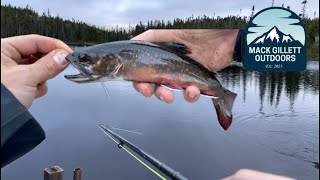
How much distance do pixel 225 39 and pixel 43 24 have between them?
2.37 metres

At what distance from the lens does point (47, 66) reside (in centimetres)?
141

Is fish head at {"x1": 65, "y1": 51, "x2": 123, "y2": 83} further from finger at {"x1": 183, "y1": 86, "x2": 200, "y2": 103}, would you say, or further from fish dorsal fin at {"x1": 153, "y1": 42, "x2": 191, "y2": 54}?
finger at {"x1": 183, "y1": 86, "x2": 200, "y2": 103}

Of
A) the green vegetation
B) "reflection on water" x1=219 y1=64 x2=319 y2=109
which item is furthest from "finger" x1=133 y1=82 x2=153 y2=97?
"reflection on water" x1=219 y1=64 x2=319 y2=109

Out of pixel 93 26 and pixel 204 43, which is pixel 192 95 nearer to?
pixel 204 43

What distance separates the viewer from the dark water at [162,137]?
13666 mm

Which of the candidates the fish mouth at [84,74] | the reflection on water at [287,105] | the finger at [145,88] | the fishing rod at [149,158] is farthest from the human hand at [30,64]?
the reflection on water at [287,105]

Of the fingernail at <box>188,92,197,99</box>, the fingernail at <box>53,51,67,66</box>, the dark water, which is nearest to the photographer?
the fingernail at <box>53,51,67,66</box>

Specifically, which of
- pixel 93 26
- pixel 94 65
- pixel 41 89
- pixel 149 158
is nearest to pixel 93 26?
pixel 93 26

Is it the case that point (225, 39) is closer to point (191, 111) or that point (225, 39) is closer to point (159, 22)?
point (159, 22)

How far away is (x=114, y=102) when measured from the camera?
19422 millimetres

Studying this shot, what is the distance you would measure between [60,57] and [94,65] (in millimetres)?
167

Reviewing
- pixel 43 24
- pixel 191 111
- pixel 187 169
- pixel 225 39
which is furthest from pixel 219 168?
pixel 225 39

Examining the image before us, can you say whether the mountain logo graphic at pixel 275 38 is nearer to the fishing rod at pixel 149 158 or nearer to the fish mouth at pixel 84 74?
the fish mouth at pixel 84 74

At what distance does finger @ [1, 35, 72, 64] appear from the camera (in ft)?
4.76
